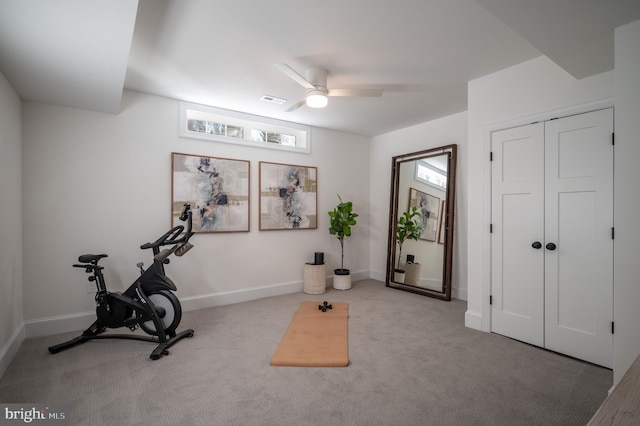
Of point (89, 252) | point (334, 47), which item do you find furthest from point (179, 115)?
point (334, 47)

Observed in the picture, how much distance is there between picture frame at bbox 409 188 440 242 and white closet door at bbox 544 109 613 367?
72.8 inches

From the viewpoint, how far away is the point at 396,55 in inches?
110

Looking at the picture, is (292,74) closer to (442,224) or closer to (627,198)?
(627,198)

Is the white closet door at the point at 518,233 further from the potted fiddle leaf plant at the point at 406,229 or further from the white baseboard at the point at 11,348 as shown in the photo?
the white baseboard at the point at 11,348

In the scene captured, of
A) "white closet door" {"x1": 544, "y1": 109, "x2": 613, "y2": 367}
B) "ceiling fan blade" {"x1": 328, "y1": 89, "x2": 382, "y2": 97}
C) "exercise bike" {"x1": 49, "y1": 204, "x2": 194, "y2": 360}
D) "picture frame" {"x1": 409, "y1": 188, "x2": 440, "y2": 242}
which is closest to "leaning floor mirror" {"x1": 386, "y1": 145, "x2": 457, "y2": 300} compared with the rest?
"picture frame" {"x1": 409, "y1": 188, "x2": 440, "y2": 242}

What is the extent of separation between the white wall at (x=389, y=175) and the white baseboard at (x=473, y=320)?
1.10 m

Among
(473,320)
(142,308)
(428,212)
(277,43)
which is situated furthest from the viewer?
(428,212)

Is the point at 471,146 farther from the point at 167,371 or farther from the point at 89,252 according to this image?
the point at 89,252

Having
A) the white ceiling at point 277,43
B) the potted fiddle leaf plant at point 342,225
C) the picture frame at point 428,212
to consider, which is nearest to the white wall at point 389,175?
the picture frame at point 428,212

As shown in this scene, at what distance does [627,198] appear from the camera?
6.09 feet

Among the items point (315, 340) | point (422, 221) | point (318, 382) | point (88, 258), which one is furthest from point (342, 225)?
point (88, 258)

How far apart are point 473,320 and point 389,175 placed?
2.86 metres

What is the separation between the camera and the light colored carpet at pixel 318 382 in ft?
6.19

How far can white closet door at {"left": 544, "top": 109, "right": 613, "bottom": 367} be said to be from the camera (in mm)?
2469
